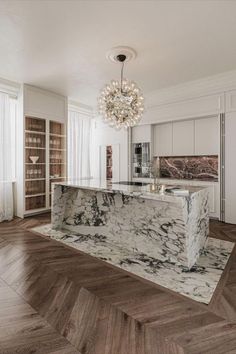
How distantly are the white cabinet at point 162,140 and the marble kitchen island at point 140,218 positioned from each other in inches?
105

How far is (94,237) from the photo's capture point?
13.1 ft

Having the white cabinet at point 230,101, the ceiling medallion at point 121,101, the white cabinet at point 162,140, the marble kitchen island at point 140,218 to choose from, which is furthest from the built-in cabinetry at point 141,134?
the marble kitchen island at point 140,218

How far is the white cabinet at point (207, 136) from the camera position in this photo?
203 inches

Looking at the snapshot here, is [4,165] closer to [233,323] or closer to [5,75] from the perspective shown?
[5,75]

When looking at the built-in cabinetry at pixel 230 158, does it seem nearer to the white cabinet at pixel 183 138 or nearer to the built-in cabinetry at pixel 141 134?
the white cabinet at pixel 183 138

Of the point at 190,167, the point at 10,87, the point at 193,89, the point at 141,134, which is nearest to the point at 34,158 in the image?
the point at 10,87

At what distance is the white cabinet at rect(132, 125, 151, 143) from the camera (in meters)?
6.19

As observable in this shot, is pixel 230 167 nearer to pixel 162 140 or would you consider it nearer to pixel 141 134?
pixel 162 140

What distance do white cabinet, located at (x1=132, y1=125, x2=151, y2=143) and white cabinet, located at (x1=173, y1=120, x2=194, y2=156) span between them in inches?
27.9

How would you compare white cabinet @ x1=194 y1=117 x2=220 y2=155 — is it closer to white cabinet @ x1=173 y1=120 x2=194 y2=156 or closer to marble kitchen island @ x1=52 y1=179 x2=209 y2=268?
white cabinet @ x1=173 y1=120 x2=194 y2=156

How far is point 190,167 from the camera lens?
572cm

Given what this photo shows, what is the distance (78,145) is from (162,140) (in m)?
2.53

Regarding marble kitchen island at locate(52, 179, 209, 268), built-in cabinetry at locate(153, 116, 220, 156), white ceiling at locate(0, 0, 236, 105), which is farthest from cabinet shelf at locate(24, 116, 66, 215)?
built-in cabinetry at locate(153, 116, 220, 156)

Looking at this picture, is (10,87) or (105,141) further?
(105,141)
